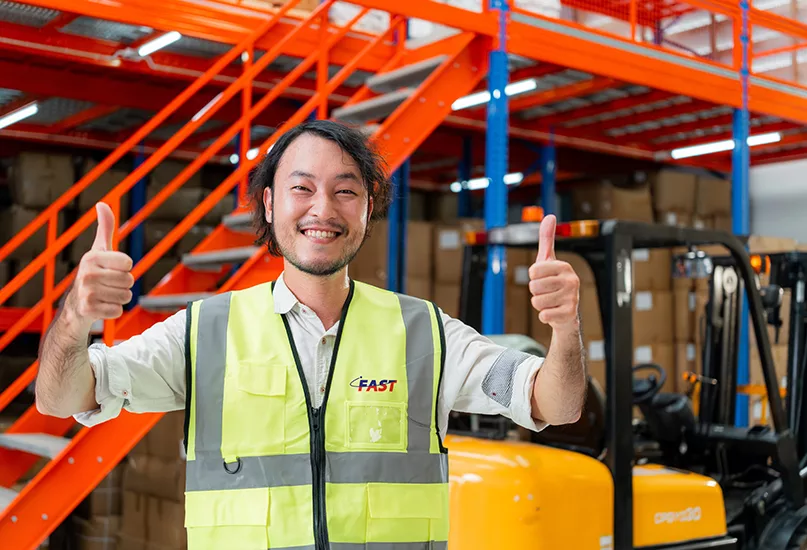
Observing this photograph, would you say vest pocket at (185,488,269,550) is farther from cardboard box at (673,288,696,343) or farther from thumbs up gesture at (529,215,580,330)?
cardboard box at (673,288,696,343)

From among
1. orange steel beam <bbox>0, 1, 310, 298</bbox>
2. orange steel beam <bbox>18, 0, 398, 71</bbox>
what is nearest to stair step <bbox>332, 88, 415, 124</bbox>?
orange steel beam <bbox>0, 1, 310, 298</bbox>

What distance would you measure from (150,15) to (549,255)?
16.3ft

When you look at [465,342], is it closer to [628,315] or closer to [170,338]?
[170,338]

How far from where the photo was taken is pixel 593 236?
3.62 m

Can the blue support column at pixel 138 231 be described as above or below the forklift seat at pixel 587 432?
above

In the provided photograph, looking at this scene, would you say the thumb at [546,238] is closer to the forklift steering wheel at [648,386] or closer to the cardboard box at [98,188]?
the forklift steering wheel at [648,386]

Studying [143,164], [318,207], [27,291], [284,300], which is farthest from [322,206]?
[27,291]

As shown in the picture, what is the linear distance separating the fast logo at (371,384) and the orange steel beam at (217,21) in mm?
4370

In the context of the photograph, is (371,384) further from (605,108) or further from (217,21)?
(605,108)

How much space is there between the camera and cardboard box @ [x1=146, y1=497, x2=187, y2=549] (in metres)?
6.86

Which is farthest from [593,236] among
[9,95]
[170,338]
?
[9,95]

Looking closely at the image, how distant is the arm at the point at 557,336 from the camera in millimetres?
1856

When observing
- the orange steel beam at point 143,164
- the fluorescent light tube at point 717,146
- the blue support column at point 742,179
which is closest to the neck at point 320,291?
the orange steel beam at point 143,164

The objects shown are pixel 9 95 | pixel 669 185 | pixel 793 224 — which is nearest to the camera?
pixel 9 95
